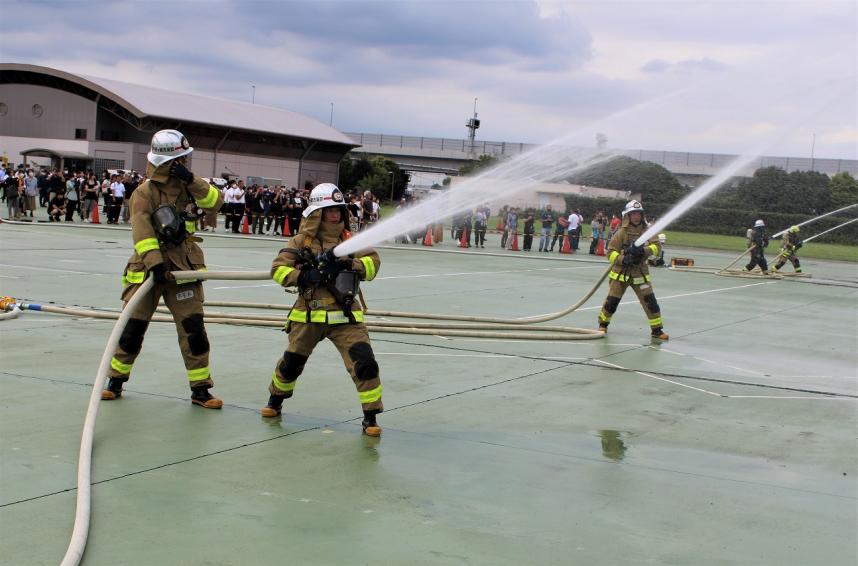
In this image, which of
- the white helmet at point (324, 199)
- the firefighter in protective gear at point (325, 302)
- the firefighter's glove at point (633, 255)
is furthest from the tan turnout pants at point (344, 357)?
the firefighter's glove at point (633, 255)

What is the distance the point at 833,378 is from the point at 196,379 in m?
7.17

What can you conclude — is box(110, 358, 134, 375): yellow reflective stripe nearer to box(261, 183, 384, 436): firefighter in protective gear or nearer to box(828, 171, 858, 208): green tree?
box(261, 183, 384, 436): firefighter in protective gear

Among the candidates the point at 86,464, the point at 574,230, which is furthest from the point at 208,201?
the point at 574,230

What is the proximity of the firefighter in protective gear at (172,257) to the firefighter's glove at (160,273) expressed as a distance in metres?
0.01

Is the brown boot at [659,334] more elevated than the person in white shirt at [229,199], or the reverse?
the person in white shirt at [229,199]

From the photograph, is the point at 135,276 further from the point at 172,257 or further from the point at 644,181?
the point at 644,181

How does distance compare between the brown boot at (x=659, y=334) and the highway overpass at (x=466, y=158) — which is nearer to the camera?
the brown boot at (x=659, y=334)

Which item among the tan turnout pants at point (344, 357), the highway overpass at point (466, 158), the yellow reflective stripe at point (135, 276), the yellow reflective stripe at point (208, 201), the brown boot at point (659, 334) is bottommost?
the brown boot at point (659, 334)

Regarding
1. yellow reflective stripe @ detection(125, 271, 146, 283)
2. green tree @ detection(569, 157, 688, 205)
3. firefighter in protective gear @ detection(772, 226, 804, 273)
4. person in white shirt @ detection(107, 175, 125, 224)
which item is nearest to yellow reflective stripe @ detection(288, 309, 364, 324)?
yellow reflective stripe @ detection(125, 271, 146, 283)

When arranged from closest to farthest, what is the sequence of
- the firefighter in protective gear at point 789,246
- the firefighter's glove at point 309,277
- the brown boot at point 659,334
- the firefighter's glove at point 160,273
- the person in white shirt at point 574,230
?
the firefighter's glove at point 309,277 < the firefighter's glove at point 160,273 < the brown boot at point 659,334 < the firefighter in protective gear at point 789,246 < the person in white shirt at point 574,230

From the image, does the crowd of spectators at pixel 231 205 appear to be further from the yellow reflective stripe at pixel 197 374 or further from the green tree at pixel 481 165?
the yellow reflective stripe at pixel 197 374

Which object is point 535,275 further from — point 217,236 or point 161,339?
point 161,339

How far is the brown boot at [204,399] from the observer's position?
22.8 ft

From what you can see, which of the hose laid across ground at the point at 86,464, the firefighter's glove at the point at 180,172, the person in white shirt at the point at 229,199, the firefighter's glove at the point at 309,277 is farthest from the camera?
the person in white shirt at the point at 229,199
